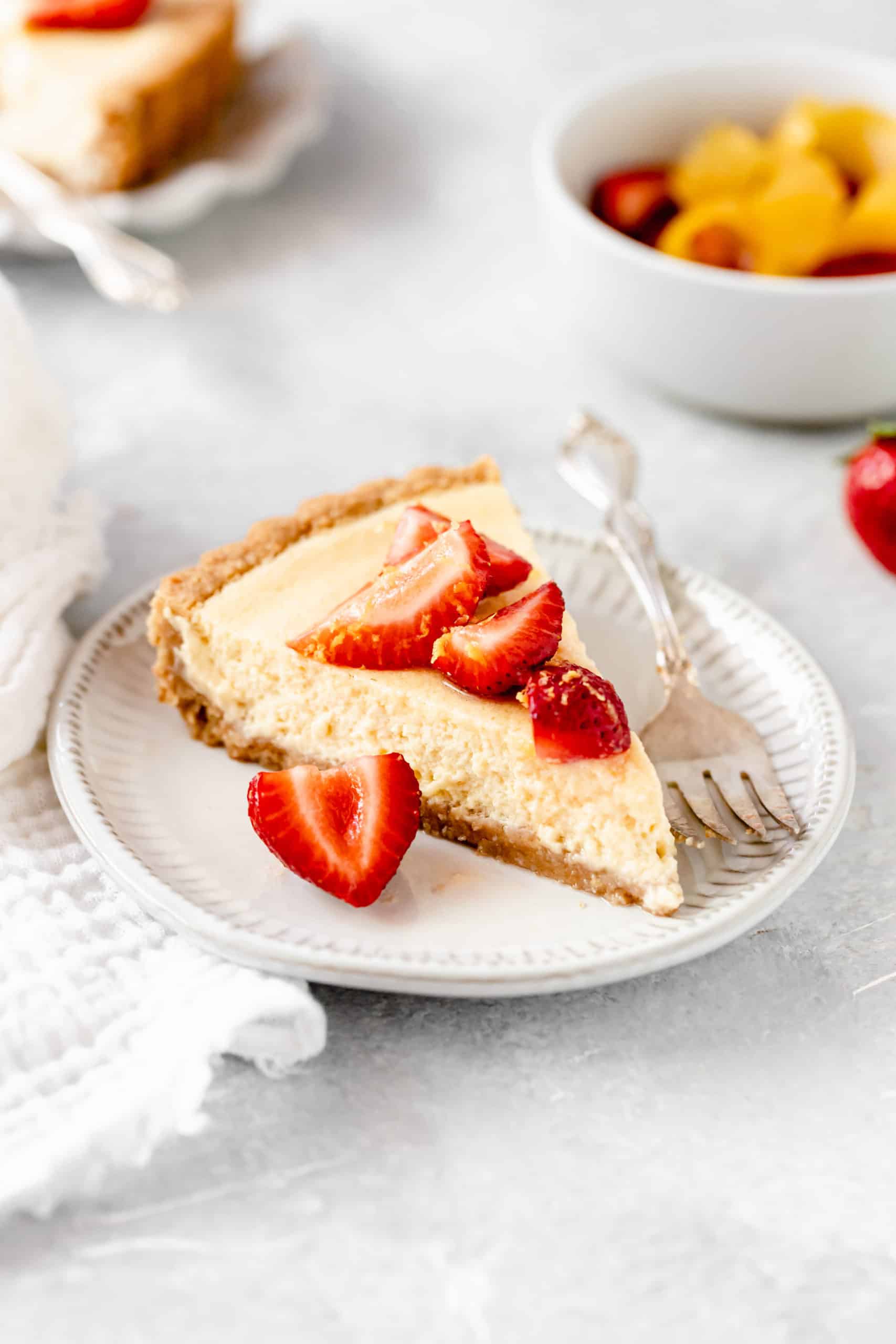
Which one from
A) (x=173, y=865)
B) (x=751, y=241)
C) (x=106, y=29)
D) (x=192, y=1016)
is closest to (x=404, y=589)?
(x=173, y=865)

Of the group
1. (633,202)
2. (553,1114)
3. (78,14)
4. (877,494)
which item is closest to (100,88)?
(78,14)

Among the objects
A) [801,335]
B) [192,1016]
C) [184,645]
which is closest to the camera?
[192,1016]

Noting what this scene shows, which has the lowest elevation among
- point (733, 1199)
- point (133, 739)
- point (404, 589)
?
point (133, 739)

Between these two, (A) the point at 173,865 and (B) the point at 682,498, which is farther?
(B) the point at 682,498

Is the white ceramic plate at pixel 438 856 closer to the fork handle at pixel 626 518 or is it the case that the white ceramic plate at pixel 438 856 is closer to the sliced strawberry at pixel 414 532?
the fork handle at pixel 626 518

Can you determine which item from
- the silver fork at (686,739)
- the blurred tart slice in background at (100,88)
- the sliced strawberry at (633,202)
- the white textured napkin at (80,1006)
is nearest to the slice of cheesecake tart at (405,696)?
the silver fork at (686,739)

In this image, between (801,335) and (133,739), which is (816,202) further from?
(133,739)
